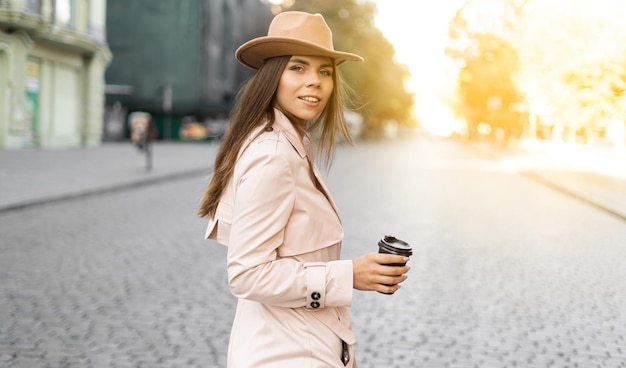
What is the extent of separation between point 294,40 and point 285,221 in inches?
20.2

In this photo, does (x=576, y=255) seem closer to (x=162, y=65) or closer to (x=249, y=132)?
(x=249, y=132)

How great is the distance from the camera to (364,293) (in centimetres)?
679

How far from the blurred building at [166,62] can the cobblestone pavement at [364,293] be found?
38.5 m

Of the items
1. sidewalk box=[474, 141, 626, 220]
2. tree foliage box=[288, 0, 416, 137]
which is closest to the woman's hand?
sidewalk box=[474, 141, 626, 220]

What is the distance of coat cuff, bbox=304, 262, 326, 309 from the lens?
6.28ft

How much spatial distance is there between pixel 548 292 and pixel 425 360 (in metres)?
2.70

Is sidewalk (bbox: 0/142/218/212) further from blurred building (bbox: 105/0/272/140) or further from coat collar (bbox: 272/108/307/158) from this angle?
blurred building (bbox: 105/0/272/140)

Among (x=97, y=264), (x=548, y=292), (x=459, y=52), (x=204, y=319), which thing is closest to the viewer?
(x=204, y=319)

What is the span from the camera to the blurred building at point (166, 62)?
166 feet

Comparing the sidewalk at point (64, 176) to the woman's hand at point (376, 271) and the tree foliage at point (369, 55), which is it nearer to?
the woman's hand at point (376, 271)

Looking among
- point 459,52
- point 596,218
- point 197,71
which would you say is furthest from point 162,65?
point 596,218

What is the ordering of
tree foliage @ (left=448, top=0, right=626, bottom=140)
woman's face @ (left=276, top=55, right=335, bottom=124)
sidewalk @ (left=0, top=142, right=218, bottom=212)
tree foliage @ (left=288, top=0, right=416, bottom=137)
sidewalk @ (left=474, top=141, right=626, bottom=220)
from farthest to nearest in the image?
tree foliage @ (left=288, top=0, right=416, bottom=137), tree foliage @ (left=448, top=0, right=626, bottom=140), sidewalk @ (left=474, top=141, right=626, bottom=220), sidewalk @ (left=0, top=142, right=218, bottom=212), woman's face @ (left=276, top=55, right=335, bottom=124)

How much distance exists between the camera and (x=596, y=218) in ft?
45.3

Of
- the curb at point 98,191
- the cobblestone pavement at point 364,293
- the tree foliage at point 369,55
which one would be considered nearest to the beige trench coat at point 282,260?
the cobblestone pavement at point 364,293
